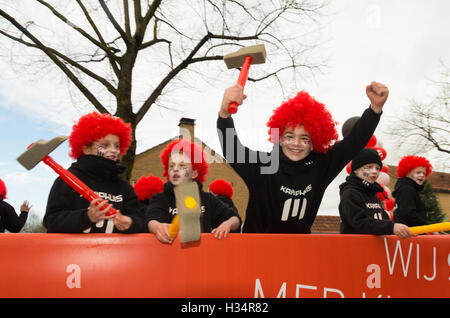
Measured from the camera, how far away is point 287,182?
99.0 inches

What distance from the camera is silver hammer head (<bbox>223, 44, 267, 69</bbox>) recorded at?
221 cm

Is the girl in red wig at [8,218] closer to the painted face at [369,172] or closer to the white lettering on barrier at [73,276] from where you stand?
the white lettering on barrier at [73,276]

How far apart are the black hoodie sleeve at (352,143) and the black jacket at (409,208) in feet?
6.54

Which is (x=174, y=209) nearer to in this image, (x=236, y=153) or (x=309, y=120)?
(x=236, y=153)

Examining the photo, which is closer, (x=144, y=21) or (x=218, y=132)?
(x=218, y=132)

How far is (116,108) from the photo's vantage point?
8484mm

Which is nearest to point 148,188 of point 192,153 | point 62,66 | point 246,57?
point 192,153

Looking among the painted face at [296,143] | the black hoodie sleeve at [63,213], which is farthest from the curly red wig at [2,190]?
the painted face at [296,143]

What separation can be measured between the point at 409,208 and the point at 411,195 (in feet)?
0.54

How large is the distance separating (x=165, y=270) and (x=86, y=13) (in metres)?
9.31

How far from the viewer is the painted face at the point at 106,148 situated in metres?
2.68
